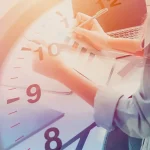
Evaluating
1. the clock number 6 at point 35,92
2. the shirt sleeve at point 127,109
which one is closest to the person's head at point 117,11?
the shirt sleeve at point 127,109

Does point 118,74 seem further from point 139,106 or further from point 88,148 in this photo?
point 88,148

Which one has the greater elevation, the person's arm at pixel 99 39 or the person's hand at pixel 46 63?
the person's arm at pixel 99 39

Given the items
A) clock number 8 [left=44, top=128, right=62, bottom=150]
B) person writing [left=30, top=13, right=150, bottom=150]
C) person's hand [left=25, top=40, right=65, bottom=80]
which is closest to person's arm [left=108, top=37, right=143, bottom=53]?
person writing [left=30, top=13, right=150, bottom=150]

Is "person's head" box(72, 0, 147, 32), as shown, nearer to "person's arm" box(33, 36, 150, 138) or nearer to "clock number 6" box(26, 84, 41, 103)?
"person's arm" box(33, 36, 150, 138)

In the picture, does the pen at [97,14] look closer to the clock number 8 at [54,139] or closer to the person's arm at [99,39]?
the person's arm at [99,39]

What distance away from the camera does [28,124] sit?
1207mm

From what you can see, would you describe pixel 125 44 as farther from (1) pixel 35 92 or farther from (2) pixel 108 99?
(1) pixel 35 92

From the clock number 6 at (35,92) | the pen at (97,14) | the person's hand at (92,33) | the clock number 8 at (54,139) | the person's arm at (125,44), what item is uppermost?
the pen at (97,14)

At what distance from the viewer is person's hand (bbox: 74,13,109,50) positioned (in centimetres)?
122

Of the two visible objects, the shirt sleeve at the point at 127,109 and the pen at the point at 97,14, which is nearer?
the shirt sleeve at the point at 127,109

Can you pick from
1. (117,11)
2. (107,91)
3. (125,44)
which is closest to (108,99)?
(107,91)

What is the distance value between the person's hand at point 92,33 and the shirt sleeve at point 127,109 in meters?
0.15

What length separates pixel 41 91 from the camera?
4.00 feet

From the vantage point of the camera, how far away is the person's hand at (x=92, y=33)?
122cm
